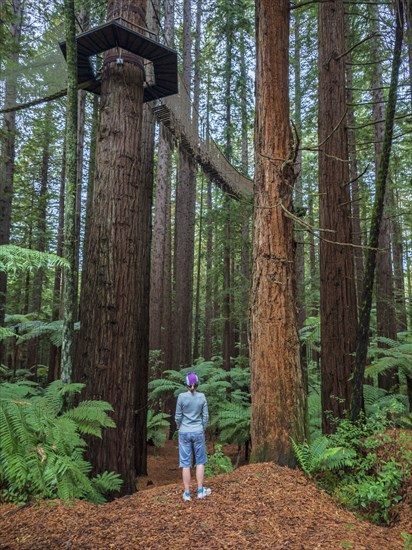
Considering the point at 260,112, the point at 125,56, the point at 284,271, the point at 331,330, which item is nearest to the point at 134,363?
the point at 284,271

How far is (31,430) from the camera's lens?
11.3ft

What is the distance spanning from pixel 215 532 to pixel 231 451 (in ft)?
24.2

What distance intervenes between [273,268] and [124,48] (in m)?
4.21

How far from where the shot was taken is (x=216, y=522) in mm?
2930

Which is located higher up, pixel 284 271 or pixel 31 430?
pixel 284 271

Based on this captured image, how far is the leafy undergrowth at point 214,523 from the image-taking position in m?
2.62

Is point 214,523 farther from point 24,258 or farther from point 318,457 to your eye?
point 24,258

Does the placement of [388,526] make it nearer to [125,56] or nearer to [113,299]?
[113,299]

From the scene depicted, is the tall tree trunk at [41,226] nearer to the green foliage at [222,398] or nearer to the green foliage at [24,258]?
the green foliage at [222,398]

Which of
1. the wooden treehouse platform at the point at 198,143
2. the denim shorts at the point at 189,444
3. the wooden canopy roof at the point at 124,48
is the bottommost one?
the denim shorts at the point at 189,444

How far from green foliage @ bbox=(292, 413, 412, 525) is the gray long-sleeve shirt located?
3.47 ft

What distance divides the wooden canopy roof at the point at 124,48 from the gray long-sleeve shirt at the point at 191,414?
507cm

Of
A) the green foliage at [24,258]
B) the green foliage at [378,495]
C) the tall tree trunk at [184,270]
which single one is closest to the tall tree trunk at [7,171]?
the tall tree trunk at [184,270]

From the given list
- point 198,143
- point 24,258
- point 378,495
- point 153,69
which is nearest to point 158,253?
point 198,143
